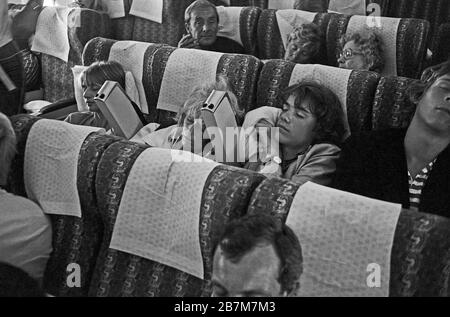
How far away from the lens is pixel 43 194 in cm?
157

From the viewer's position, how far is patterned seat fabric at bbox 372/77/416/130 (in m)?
1.90

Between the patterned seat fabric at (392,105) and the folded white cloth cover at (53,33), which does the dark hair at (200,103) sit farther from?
the folded white cloth cover at (53,33)

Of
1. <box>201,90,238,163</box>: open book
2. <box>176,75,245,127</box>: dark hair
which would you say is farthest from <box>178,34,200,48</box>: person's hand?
<box>201,90,238,163</box>: open book

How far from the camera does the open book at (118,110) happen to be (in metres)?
2.06

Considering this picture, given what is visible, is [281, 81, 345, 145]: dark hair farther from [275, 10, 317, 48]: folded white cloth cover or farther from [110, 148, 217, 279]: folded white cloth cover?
[275, 10, 317, 48]: folded white cloth cover

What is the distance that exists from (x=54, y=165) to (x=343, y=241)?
83 centimetres

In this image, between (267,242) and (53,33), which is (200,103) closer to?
(267,242)

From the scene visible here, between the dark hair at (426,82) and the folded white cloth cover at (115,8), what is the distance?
2641 mm

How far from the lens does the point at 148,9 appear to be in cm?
389

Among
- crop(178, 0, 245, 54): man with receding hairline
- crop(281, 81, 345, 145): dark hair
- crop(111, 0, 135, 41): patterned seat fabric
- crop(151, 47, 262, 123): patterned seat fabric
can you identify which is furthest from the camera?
crop(111, 0, 135, 41): patterned seat fabric

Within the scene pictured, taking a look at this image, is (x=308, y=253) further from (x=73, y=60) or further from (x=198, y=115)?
(x=73, y=60)

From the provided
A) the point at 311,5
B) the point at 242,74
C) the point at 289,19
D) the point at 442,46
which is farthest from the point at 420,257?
the point at 311,5

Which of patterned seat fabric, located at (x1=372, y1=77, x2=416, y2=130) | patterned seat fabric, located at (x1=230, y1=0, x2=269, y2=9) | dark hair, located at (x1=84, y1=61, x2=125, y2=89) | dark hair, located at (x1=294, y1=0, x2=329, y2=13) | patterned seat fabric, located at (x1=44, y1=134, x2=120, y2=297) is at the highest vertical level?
dark hair, located at (x1=294, y1=0, x2=329, y2=13)

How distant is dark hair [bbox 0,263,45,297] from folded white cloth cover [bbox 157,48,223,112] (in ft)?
4.37
